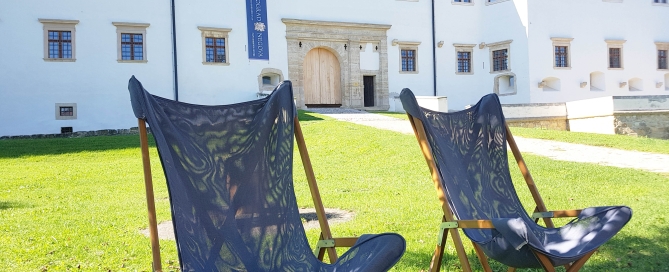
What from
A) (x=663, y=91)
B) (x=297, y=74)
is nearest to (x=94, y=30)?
(x=297, y=74)

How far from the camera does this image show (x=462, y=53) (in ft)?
83.6

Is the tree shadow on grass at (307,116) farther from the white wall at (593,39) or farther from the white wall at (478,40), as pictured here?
the white wall at (593,39)

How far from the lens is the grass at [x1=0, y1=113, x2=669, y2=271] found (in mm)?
4512

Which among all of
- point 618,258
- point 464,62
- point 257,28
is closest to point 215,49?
point 257,28

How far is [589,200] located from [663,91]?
22871 mm

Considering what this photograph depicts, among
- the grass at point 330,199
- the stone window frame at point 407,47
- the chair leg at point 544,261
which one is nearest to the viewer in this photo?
the chair leg at point 544,261

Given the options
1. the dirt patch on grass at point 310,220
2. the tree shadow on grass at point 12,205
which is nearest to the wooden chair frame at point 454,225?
the dirt patch on grass at point 310,220

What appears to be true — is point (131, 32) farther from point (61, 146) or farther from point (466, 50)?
point (466, 50)

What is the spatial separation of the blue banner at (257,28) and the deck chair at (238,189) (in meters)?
19.0

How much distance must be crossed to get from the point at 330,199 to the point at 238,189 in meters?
4.13

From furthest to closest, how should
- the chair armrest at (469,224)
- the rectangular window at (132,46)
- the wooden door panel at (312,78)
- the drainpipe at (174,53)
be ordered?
the wooden door panel at (312,78) < the drainpipe at (174,53) < the rectangular window at (132,46) < the chair armrest at (469,224)

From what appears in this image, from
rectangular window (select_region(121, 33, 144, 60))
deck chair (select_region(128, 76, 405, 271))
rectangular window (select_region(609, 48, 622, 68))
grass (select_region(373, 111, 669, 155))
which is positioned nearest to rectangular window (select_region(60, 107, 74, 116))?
rectangular window (select_region(121, 33, 144, 60))

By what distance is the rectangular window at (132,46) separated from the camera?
67.5 ft

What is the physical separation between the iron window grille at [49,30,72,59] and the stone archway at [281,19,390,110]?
6911 millimetres
